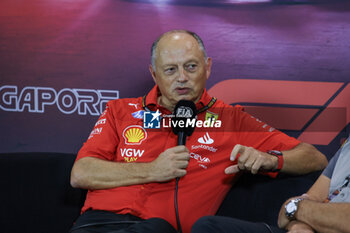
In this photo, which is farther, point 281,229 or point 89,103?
point 89,103

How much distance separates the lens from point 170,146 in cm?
209

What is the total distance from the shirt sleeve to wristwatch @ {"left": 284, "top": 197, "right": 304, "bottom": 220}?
874 millimetres

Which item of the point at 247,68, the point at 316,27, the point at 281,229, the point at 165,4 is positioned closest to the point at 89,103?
the point at 165,4

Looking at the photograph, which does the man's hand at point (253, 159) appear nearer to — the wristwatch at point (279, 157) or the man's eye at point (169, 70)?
the wristwatch at point (279, 157)

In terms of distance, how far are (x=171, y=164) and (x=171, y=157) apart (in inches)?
1.1

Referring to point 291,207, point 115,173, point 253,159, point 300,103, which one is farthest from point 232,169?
point 300,103

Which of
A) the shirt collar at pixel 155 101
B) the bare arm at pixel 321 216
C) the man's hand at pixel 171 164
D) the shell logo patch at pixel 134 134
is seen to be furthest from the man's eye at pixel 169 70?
the bare arm at pixel 321 216

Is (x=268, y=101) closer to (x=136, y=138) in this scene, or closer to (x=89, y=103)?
(x=136, y=138)

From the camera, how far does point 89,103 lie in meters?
2.92

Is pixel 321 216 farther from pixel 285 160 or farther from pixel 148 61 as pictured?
pixel 148 61

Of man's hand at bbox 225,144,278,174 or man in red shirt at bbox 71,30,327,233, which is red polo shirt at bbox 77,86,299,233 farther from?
man's hand at bbox 225,144,278,174

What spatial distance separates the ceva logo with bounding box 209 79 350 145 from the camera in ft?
8.29

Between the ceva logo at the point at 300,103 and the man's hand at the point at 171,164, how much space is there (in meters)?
0.88

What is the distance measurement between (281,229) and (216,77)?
125 centimetres
